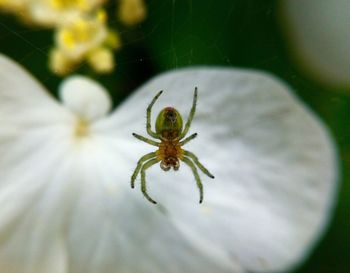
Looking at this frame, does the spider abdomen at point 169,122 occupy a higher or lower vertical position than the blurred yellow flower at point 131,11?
lower

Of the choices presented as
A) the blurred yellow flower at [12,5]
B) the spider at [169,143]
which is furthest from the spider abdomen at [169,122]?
the blurred yellow flower at [12,5]

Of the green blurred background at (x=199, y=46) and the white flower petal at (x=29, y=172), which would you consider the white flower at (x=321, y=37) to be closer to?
the green blurred background at (x=199, y=46)

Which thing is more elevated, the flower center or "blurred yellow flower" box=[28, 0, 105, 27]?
"blurred yellow flower" box=[28, 0, 105, 27]

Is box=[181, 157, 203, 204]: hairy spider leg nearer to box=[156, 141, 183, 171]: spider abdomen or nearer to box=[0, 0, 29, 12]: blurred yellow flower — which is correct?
box=[156, 141, 183, 171]: spider abdomen

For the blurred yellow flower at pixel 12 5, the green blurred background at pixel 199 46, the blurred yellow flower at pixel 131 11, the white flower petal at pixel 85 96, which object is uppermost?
the blurred yellow flower at pixel 12 5

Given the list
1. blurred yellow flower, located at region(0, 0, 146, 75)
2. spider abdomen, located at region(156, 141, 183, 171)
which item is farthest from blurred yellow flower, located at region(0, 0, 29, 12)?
spider abdomen, located at region(156, 141, 183, 171)
